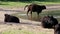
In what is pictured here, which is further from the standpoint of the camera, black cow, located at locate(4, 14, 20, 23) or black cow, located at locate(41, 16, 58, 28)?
black cow, located at locate(4, 14, 20, 23)

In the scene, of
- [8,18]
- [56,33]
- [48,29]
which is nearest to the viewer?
[56,33]

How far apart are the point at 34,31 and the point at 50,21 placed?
121 cm

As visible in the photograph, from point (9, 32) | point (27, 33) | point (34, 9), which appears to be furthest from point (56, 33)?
point (34, 9)

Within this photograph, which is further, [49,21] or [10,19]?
[10,19]

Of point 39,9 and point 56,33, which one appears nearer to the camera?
point 56,33

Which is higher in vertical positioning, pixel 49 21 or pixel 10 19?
pixel 49 21

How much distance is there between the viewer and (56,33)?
928cm

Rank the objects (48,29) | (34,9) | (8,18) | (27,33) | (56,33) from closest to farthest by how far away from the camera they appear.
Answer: (56,33) → (27,33) → (48,29) → (8,18) → (34,9)

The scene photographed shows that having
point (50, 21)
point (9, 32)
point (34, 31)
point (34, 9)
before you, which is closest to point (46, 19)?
point (50, 21)

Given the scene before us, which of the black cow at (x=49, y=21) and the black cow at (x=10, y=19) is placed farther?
the black cow at (x=10, y=19)

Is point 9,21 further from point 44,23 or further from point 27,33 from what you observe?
point 27,33

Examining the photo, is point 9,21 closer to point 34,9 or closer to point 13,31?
point 13,31

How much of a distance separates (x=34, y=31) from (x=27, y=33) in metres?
0.64

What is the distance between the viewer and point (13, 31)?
11617 mm
